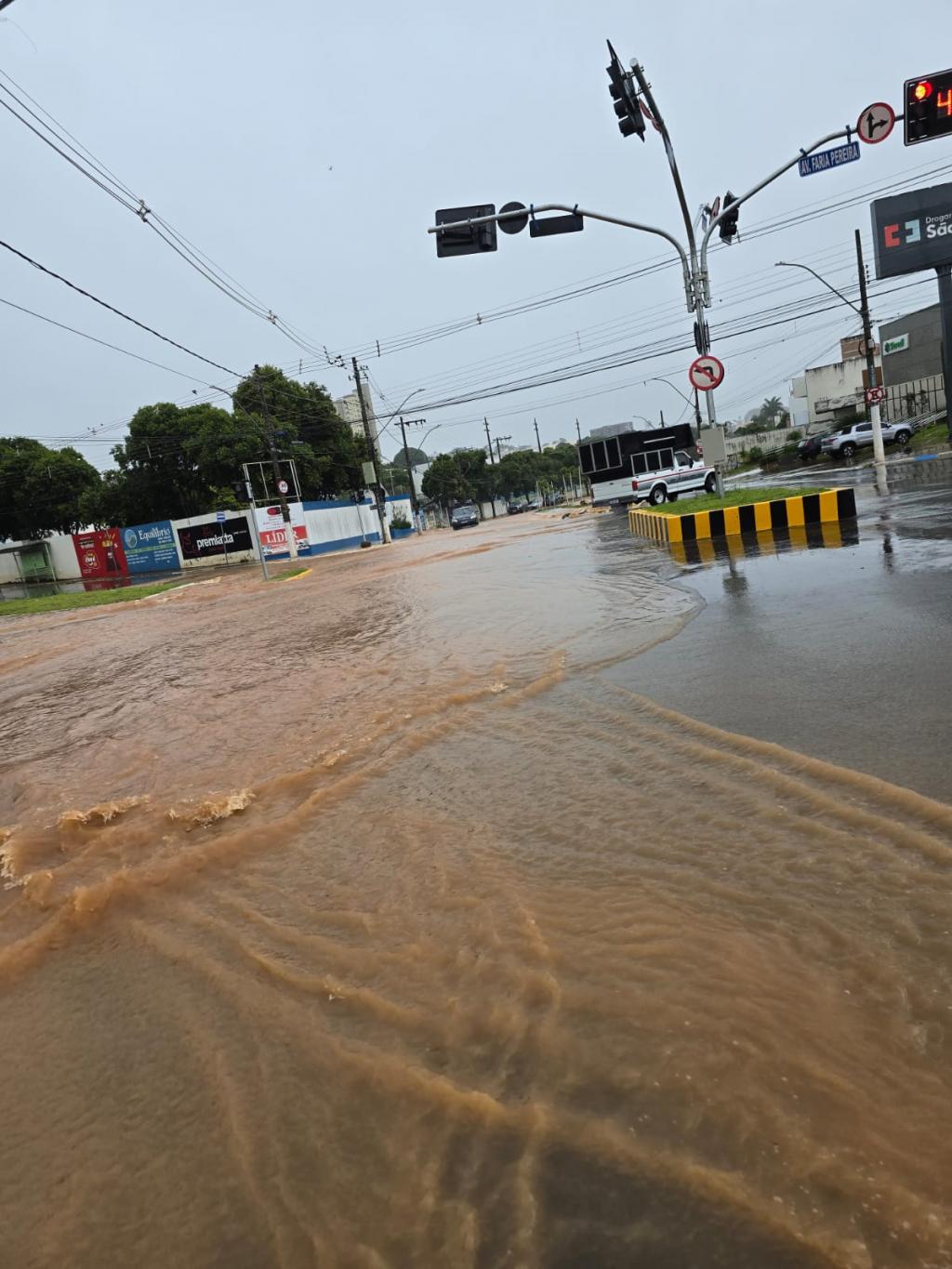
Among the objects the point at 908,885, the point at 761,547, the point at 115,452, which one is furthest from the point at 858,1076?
the point at 115,452

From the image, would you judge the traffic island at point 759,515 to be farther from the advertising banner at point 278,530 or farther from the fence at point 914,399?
the fence at point 914,399

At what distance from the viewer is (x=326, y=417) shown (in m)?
49.7

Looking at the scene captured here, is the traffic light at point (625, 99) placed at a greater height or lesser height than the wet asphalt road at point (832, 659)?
greater

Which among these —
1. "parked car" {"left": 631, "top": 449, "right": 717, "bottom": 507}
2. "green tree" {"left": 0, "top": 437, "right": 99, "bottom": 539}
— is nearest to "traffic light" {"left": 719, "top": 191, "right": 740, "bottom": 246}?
"parked car" {"left": 631, "top": 449, "right": 717, "bottom": 507}

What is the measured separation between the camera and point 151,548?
3862cm

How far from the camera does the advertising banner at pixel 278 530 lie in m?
27.2

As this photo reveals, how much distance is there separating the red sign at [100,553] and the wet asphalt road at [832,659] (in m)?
38.2

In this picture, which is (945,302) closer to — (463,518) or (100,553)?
(463,518)

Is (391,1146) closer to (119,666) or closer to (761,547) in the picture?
(119,666)

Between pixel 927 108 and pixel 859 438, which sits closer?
pixel 927 108

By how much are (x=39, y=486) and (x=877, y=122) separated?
49.7 metres

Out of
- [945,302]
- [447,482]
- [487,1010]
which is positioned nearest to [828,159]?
[487,1010]

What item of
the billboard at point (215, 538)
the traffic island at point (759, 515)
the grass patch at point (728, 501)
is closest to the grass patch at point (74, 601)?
the billboard at point (215, 538)

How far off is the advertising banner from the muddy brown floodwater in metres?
21.1
